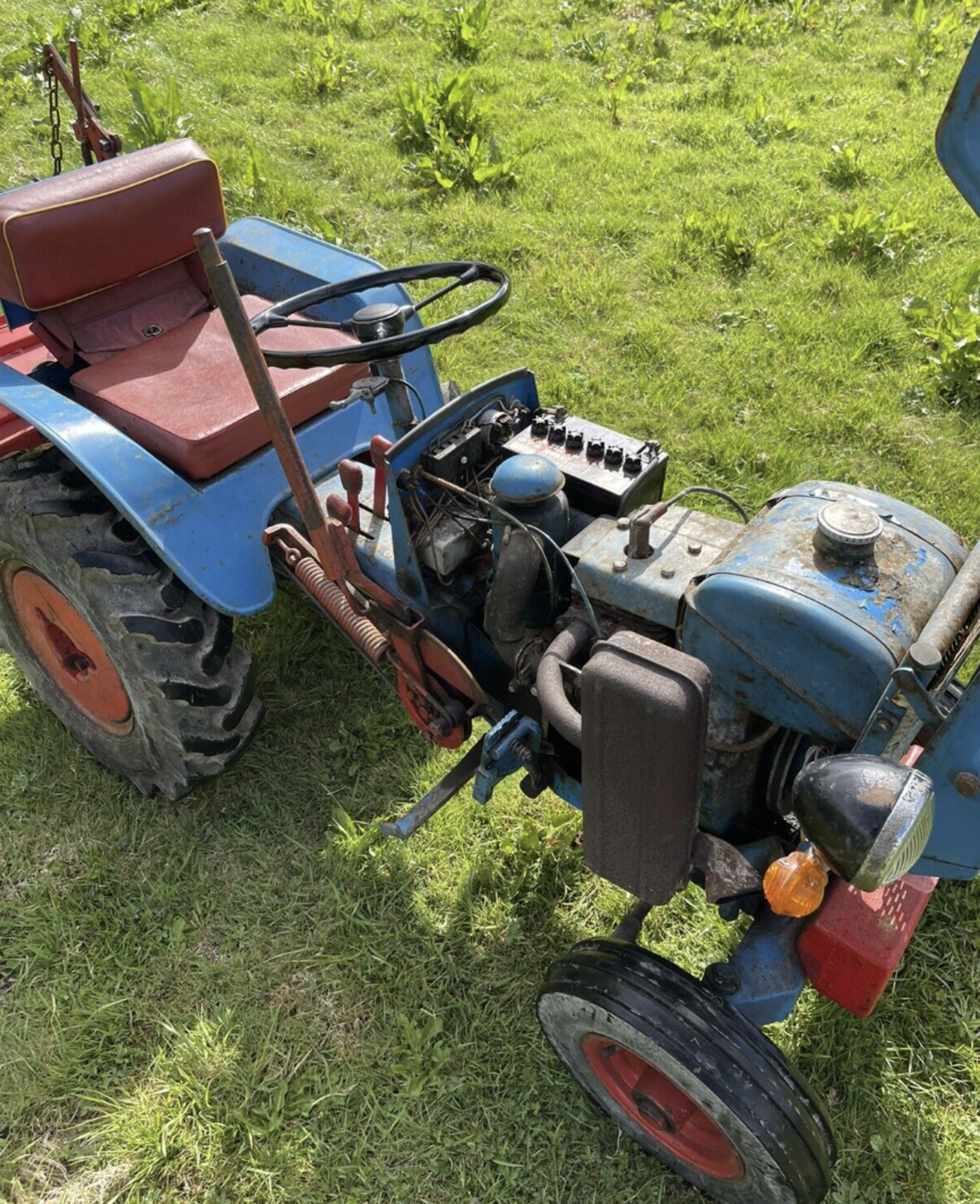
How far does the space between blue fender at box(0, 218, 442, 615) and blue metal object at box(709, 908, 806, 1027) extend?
1446 millimetres

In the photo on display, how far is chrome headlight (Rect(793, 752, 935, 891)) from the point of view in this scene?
4.59ft

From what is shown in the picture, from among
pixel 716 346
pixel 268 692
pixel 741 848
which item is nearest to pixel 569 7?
pixel 716 346

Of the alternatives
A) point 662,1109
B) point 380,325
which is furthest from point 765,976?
point 380,325

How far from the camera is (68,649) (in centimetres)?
294

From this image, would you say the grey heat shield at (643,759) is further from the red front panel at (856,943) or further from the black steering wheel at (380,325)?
the black steering wheel at (380,325)

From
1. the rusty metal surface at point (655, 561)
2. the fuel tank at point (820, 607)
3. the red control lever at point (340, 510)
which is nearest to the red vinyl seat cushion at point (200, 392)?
the red control lever at point (340, 510)

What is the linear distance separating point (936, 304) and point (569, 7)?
5006 mm

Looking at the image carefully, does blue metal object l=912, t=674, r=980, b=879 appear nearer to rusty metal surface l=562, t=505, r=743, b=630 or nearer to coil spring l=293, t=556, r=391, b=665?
rusty metal surface l=562, t=505, r=743, b=630

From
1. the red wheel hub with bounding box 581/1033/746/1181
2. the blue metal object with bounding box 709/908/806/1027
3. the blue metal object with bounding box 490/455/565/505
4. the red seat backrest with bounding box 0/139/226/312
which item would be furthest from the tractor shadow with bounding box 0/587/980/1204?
the red seat backrest with bounding box 0/139/226/312

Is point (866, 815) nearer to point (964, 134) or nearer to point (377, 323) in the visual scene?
point (964, 134)

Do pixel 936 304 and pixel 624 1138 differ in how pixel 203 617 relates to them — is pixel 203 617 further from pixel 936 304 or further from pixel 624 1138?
pixel 936 304

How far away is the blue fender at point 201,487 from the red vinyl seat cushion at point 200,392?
7 cm

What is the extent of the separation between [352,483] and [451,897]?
116cm

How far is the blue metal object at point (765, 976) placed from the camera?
1871mm
